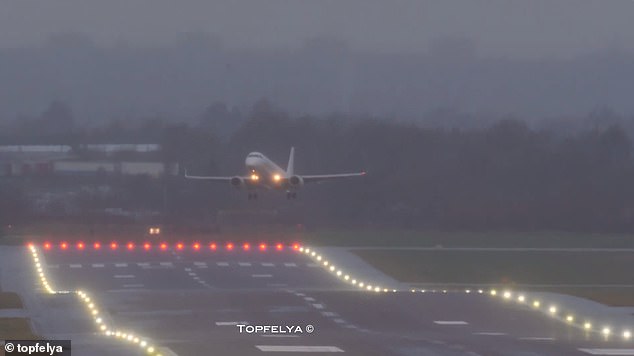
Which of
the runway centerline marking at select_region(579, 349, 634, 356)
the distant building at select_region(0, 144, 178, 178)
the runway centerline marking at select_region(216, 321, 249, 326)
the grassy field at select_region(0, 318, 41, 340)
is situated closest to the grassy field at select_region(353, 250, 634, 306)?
the runway centerline marking at select_region(216, 321, 249, 326)

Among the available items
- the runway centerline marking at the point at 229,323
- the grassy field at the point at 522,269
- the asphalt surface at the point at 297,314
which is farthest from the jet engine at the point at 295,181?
the runway centerline marking at the point at 229,323

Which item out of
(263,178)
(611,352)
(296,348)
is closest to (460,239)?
(263,178)

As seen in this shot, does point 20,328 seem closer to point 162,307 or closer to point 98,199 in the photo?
point 162,307

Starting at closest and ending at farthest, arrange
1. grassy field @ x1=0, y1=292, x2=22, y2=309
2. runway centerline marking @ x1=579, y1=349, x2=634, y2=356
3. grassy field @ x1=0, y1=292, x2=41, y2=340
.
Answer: runway centerline marking @ x1=579, y1=349, x2=634, y2=356, grassy field @ x1=0, y1=292, x2=41, y2=340, grassy field @ x1=0, y1=292, x2=22, y2=309

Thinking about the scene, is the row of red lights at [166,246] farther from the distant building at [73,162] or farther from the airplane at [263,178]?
the distant building at [73,162]

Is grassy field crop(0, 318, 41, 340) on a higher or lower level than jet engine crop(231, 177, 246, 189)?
lower

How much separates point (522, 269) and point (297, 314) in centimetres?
2408

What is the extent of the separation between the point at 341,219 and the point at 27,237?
19.5 metres

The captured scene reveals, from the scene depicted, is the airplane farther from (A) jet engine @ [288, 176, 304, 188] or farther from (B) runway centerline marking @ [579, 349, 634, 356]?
(B) runway centerline marking @ [579, 349, 634, 356]

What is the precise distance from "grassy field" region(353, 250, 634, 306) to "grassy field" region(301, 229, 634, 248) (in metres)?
5.21

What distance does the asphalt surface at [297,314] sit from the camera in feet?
93.5

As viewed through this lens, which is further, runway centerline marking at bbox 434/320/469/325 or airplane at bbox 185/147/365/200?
airplane at bbox 185/147/365/200

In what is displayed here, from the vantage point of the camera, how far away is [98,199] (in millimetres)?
72812

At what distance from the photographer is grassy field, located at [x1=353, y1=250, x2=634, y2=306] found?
50656 mm
